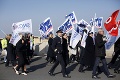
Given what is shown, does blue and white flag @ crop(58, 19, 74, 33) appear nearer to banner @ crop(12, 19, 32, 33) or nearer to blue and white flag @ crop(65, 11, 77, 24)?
blue and white flag @ crop(65, 11, 77, 24)

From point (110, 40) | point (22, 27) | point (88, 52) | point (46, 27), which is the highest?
→ point (46, 27)

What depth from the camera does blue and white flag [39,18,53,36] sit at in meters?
13.9

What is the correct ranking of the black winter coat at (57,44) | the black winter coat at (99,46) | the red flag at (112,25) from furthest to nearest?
1. the red flag at (112,25)
2. the black winter coat at (57,44)
3. the black winter coat at (99,46)

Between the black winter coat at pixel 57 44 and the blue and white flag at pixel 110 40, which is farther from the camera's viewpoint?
the blue and white flag at pixel 110 40

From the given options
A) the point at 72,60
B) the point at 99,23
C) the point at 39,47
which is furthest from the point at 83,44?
the point at 39,47

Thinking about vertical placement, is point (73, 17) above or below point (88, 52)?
above

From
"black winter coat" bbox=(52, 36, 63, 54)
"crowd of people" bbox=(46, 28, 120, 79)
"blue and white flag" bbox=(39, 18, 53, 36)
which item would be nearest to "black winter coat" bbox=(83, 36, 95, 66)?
"crowd of people" bbox=(46, 28, 120, 79)

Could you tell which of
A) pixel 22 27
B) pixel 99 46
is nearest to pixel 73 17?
pixel 22 27

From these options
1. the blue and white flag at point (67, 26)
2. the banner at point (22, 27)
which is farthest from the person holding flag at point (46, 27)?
the banner at point (22, 27)

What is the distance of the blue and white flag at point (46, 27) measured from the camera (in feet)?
45.7

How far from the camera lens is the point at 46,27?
14.1m

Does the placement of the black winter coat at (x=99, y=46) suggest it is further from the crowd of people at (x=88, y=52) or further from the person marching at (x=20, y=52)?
the person marching at (x=20, y=52)

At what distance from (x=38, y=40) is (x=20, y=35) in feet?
39.6

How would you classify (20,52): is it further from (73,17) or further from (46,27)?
→ (73,17)
